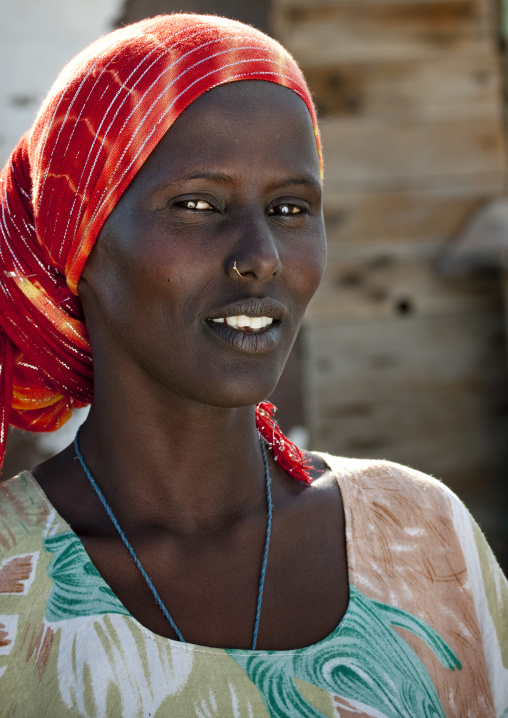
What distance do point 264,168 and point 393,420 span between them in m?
2.88

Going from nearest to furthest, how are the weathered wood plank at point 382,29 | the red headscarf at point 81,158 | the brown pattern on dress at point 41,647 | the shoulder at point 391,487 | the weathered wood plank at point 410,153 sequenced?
the brown pattern on dress at point 41,647, the red headscarf at point 81,158, the shoulder at point 391,487, the weathered wood plank at point 382,29, the weathered wood plank at point 410,153

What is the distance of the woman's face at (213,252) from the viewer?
1.53 m

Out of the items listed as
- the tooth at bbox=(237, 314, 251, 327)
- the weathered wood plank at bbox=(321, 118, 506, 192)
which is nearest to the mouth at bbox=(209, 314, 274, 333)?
the tooth at bbox=(237, 314, 251, 327)

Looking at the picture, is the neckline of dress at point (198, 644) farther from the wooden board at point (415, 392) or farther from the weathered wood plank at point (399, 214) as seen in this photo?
the weathered wood plank at point (399, 214)

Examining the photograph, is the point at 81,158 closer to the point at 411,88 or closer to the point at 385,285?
the point at 385,285

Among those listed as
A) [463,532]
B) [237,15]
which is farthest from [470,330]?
[463,532]

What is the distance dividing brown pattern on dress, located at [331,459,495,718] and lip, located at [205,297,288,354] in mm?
469

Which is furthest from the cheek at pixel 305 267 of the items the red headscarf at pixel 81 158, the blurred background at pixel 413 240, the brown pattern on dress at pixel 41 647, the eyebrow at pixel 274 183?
the blurred background at pixel 413 240

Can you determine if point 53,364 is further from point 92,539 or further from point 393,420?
point 393,420

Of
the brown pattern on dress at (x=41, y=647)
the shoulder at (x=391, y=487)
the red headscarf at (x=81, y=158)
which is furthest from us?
the shoulder at (x=391, y=487)

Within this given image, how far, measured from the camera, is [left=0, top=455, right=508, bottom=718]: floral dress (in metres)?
1.48

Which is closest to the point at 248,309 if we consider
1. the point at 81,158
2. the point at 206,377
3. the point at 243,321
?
the point at 243,321

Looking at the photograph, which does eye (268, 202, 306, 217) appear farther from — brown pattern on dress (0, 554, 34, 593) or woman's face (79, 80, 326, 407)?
brown pattern on dress (0, 554, 34, 593)

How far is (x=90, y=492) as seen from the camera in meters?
1.71
